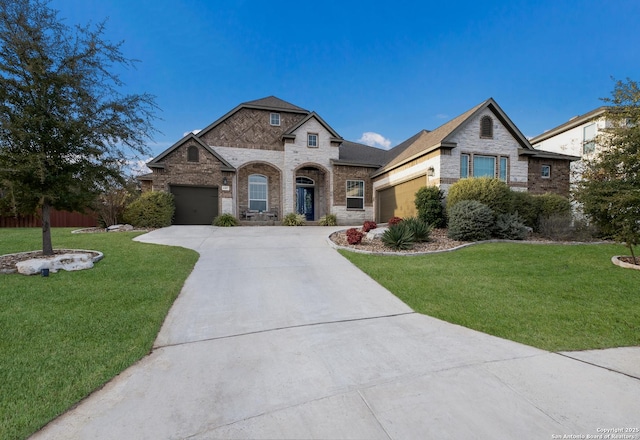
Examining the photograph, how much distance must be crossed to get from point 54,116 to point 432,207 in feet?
42.8

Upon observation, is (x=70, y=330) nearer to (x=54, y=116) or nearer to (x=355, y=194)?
(x=54, y=116)

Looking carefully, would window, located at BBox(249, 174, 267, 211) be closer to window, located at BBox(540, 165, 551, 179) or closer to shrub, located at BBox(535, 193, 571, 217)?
shrub, located at BBox(535, 193, 571, 217)

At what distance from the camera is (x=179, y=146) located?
16.2 metres

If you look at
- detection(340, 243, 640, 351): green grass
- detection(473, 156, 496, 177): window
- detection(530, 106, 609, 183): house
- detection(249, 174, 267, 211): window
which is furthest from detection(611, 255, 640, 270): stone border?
detection(249, 174, 267, 211): window

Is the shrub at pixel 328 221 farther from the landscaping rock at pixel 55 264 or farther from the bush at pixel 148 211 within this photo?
the landscaping rock at pixel 55 264

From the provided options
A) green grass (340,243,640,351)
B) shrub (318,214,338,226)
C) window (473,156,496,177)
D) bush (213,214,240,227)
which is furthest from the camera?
shrub (318,214,338,226)

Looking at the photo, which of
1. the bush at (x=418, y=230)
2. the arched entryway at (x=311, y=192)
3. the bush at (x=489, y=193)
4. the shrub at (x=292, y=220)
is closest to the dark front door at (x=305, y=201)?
the arched entryway at (x=311, y=192)

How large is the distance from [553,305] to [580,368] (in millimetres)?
2110

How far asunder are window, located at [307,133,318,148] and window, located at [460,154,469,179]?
344 inches

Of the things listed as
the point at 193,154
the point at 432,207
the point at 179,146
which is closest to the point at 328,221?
the point at 432,207

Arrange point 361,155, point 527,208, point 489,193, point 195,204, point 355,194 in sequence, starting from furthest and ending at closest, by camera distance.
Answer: point 361,155 < point 355,194 < point 195,204 < point 527,208 < point 489,193

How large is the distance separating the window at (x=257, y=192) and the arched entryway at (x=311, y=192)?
7.28ft

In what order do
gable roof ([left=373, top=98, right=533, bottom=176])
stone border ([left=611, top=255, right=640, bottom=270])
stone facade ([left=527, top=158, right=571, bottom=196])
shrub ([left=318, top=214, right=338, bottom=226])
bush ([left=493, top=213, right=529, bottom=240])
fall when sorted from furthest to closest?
shrub ([left=318, top=214, right=338, bottom=226]) → stone facade ([left=527, top=158, right=571, bottom=196]) → gable roof ([left=373, top=98, right=533, bottom=176]) → bush ([left=493, top=213, right=529, bottom=240]) → stone border ([left=611, top=255, right=640, bottom=270])

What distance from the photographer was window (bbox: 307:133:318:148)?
1830cm
